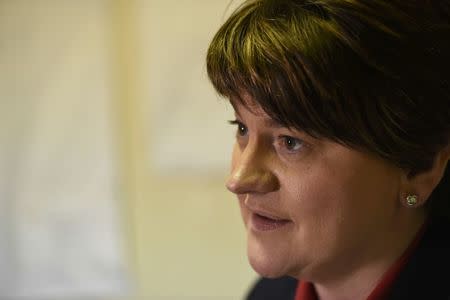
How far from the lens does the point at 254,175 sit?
0.79 m

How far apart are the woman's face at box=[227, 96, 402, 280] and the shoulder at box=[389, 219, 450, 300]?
0.17 ft

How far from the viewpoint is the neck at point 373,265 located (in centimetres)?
83

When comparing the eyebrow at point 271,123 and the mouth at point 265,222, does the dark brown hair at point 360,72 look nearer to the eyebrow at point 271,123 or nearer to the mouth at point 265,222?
the eyebrow at point 271,123

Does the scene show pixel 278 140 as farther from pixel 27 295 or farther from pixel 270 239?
pixel 27 295

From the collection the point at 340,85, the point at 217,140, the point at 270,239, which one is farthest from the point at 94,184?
the point at 340,85

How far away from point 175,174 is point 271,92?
802 mm

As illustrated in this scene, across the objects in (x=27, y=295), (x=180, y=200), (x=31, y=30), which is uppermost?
(x=31, y=30)

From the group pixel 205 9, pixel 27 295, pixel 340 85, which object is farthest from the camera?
pixel 27 295

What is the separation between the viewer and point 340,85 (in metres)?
0.72

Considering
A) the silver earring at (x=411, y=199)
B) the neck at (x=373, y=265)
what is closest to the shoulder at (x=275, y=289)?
the neck at (x=373, y=265)

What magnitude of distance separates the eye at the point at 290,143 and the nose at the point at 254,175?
0.03m

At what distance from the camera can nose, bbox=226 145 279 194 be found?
78cm

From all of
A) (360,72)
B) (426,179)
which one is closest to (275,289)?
(426,179)

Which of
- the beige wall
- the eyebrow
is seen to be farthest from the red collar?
the beige wall
